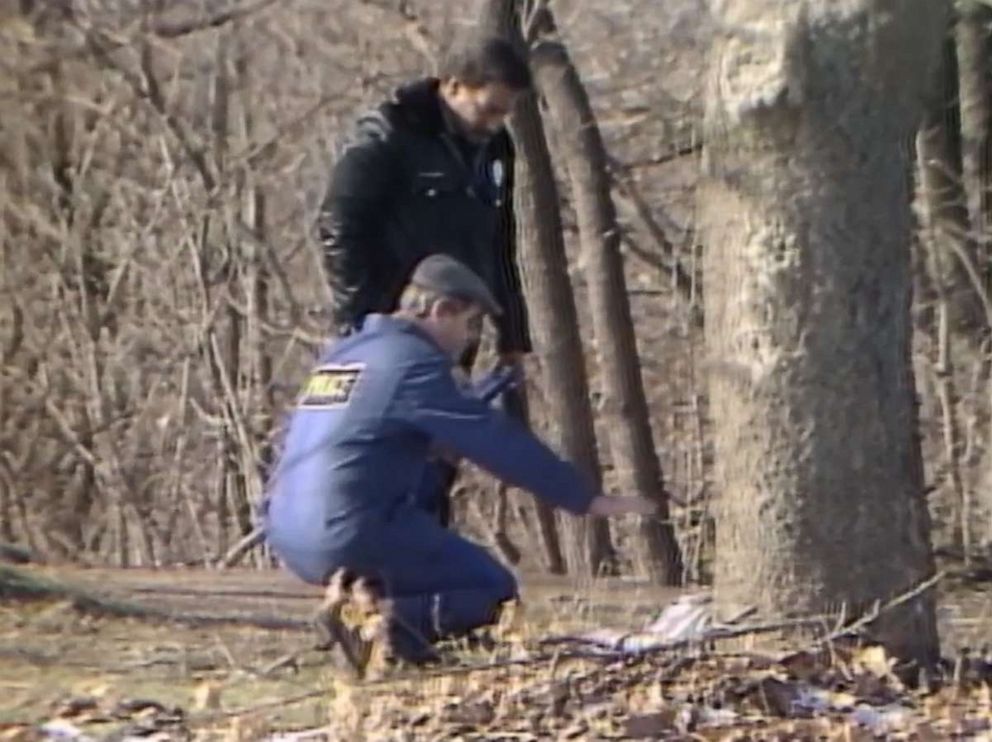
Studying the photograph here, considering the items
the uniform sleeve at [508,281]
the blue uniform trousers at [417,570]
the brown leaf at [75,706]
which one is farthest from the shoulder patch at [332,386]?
the uniform sleeve at [508,281]

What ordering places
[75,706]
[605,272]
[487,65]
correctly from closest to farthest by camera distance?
1. [75,706]
2. [487,65]
3. [605,272]

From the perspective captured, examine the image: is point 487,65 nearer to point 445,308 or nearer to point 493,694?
point 445,308

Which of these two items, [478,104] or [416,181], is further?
[416,181]

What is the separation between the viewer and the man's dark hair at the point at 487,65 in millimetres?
7742

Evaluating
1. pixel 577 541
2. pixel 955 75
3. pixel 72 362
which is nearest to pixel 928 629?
pixel 955 75

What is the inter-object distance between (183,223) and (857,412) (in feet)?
36.1

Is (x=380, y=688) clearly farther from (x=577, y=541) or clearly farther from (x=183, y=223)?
(x=183, y=223)

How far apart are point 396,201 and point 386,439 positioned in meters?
1.36

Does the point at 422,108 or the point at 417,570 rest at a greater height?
the point at 422,108

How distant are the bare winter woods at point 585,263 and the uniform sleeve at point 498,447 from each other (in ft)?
2.18

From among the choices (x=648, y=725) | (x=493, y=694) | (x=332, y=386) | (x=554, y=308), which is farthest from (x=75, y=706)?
(x=554, y=308)

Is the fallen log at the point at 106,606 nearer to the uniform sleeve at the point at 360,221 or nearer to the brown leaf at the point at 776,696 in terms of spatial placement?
the uniform sleeve at the point at 360,221

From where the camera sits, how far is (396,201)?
8070mm

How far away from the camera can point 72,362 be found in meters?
18.8
